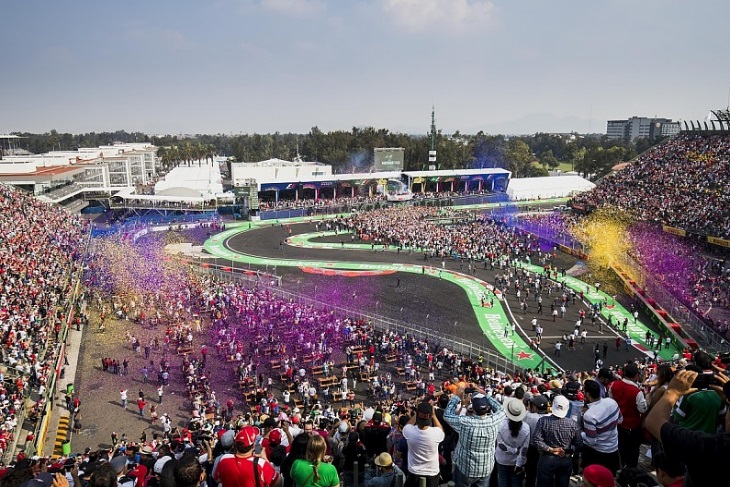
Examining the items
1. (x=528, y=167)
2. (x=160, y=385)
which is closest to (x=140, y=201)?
(x=160, y=385)

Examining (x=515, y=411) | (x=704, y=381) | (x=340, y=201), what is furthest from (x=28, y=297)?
(x=340, y=201)

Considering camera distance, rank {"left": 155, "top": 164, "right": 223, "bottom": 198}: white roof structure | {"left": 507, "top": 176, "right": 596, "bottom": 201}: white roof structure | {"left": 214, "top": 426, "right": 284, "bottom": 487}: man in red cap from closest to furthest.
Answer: {"left": 214, "top": 426, "right": 284, "bottom": 487}: man in red cap → {"left": 155, "top": 164, "right": 223, "bottom": 198}: white roof structure → {"left": 507, "top": 176, "right": 596, "bottom": 201}: white roof structure

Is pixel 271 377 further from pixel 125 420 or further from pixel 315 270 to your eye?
pixel 315 270

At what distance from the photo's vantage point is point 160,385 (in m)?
19.8

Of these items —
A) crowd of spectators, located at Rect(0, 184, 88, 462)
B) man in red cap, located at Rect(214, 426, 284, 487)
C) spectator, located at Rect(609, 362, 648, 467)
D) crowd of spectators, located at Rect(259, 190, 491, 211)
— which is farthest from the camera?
crowd of spectators, located at Rect(259, 190, 491, 211)

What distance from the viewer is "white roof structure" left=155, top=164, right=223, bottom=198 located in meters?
61.8

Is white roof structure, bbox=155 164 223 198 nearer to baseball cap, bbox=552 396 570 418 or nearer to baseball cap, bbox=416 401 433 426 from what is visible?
baseball cap, bbox=416 401 433 426

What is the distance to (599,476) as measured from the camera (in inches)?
179

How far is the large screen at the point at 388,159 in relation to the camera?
80.0 metres

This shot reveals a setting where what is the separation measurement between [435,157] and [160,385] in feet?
257

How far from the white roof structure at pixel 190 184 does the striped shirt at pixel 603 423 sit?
59634mm

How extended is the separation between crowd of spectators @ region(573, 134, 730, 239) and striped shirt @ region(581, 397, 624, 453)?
121 feet

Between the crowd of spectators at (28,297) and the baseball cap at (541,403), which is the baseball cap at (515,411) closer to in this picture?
the baseball cap at (541,403)

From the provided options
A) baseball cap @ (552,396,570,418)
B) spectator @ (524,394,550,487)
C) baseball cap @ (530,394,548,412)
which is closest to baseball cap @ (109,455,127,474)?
spectator @ (524,394,550,487)
